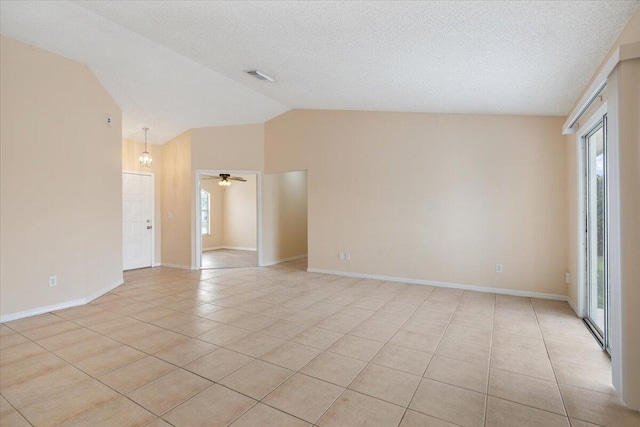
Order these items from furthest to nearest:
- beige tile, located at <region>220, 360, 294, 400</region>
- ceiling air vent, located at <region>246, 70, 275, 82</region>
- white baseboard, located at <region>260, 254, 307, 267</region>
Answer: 1. white baseboard, located at <region>260, 254, 307, 267</region>
2. ceiling air vent, located at <region>246, 70, 275, 82</region>
3. beige tile, located at <region>220, 360, 294, 400</region>

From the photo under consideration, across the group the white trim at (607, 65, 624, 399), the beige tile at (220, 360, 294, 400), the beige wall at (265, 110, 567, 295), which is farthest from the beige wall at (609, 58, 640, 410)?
the beige wall at (265, 110, 567, 295)

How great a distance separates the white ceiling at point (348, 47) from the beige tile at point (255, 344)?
287 centimetres

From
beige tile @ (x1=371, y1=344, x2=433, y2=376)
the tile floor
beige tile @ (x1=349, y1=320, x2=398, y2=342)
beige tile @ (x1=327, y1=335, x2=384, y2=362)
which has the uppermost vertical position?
the tile floor

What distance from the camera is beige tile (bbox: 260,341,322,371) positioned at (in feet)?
8.53

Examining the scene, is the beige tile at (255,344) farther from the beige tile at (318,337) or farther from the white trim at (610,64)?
the white trim at (610,64)

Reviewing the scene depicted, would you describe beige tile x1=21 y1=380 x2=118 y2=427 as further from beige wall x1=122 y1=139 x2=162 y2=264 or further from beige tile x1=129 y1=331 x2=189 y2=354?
beige wall x1=122 y1=139 x2=162 y2=264

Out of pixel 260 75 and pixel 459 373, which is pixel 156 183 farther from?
pixel 459 373

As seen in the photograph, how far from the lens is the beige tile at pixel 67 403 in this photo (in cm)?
192

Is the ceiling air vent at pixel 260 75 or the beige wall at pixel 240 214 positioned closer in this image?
the ceiling air vent at pixel 260 75

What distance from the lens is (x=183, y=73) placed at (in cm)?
445

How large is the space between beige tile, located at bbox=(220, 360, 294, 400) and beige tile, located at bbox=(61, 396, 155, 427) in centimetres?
53

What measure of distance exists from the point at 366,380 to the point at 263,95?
4696mm

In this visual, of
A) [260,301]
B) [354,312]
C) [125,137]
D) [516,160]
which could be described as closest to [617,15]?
[516,160]

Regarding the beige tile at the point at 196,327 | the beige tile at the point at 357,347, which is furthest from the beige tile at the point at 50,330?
the beige tile at the point at 357,347
